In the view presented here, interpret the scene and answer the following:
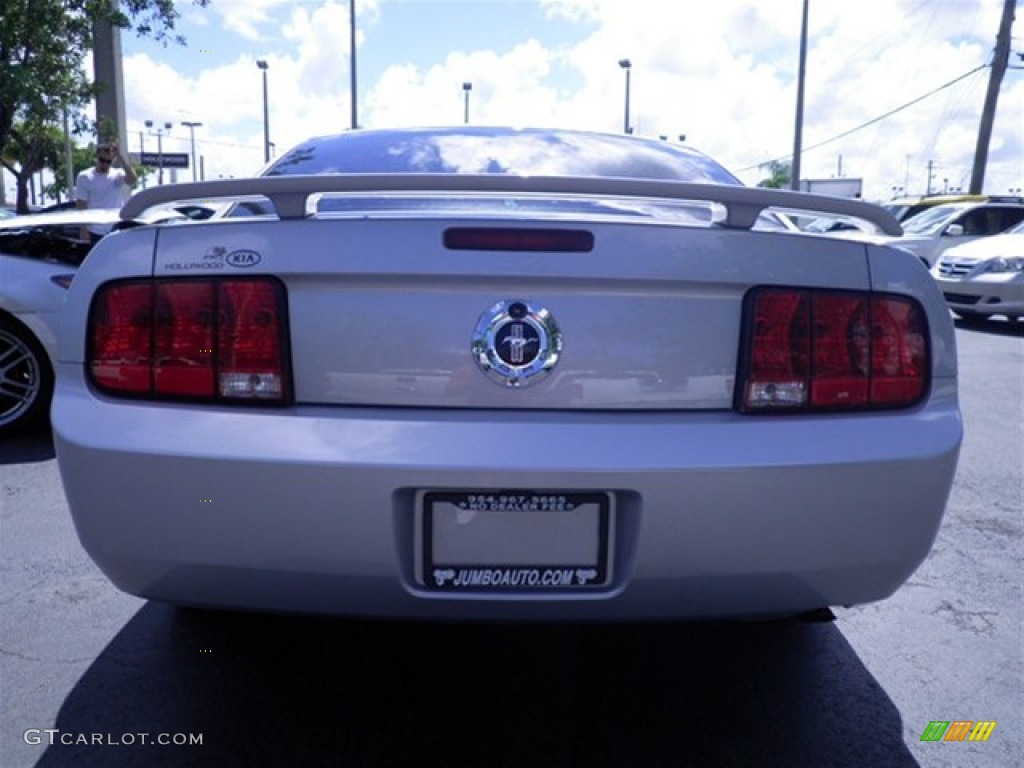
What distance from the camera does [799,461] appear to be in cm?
188

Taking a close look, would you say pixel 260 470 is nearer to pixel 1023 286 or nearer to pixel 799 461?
pixel 799 461

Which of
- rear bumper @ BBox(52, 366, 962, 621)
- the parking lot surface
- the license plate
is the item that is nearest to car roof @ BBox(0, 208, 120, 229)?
the parking lot surface

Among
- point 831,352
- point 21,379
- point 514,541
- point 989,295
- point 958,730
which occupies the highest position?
point 831,352

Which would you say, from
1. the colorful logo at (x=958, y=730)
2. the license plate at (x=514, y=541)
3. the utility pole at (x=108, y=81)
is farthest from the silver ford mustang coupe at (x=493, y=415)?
the utility pole at (x=108, y=81)

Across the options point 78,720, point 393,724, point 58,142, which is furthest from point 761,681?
point 58,142

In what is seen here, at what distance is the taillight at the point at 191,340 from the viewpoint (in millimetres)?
1944

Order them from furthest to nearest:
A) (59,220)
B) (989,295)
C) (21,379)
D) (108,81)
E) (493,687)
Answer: (108,81) → (989,295) → (59,220) → (21,379) → (493,687)

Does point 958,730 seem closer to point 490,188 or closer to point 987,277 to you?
point 490,188

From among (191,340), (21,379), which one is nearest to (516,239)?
(191,340)

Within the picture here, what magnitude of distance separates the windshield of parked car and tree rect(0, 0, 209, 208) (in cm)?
1131

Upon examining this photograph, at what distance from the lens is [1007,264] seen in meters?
11.0

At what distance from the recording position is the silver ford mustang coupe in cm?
186

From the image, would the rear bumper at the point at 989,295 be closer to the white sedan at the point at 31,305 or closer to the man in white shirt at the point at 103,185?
the man in white shirt at the point at 103,185

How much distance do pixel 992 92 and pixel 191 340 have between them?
28343mm
